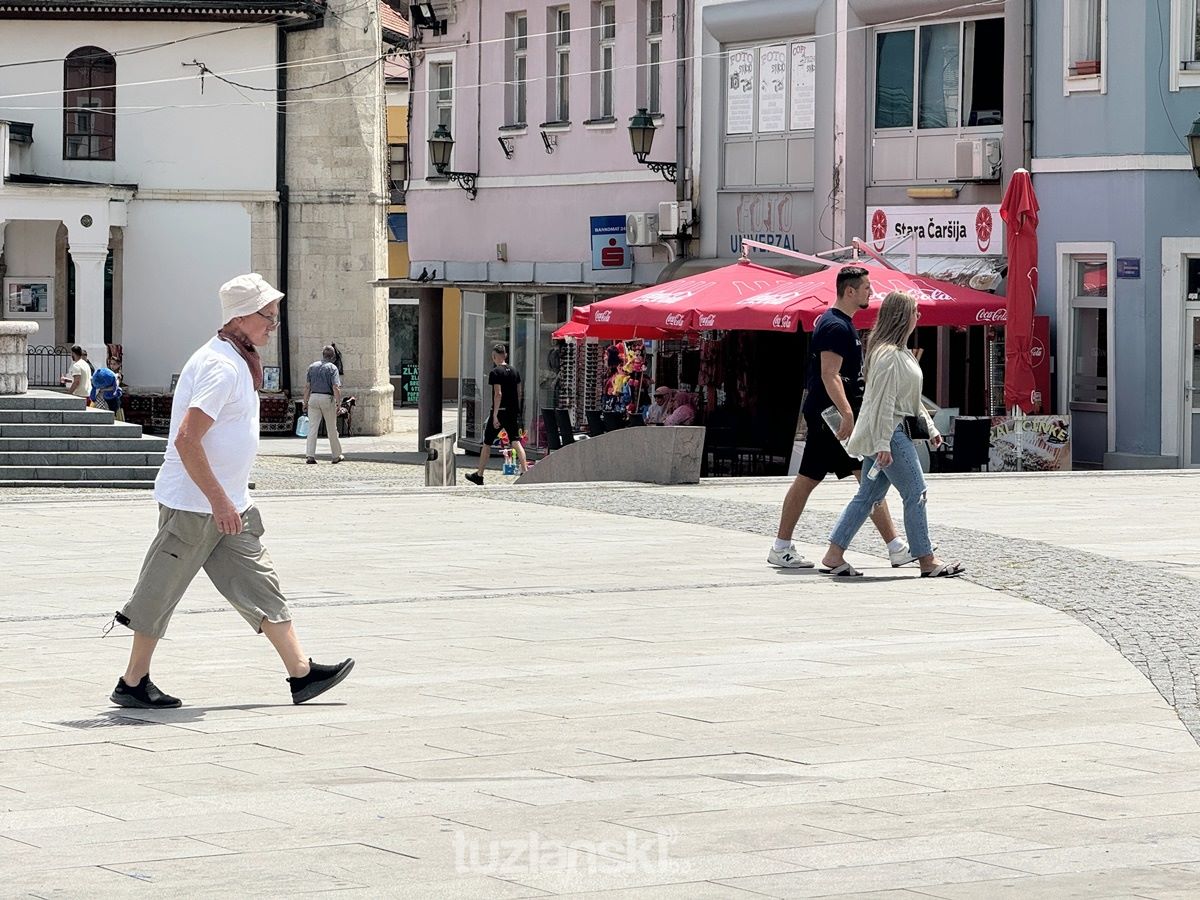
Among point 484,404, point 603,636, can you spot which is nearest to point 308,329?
point 484,404

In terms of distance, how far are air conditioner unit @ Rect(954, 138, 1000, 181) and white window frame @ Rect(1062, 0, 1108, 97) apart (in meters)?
1.29

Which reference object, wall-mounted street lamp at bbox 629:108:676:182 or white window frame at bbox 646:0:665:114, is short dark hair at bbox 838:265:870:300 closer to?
wall-mounted street lamp at bbox 629:108:676:182

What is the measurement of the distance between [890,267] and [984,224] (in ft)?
5.33

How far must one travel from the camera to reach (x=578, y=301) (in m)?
32.5

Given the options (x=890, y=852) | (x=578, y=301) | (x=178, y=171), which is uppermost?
(x=178, y=171)

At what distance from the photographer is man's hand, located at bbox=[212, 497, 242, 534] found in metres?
7.93

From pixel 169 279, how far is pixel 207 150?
252cm

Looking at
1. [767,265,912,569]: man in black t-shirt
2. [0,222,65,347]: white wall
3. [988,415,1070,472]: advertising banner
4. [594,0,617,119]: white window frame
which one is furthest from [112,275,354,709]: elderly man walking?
[0,222,65,347]: white wall

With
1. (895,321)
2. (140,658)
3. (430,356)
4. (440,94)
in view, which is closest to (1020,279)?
(895,321)

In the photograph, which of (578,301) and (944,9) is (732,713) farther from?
(578,301)

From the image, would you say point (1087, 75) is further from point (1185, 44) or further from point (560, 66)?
point (560, 66)

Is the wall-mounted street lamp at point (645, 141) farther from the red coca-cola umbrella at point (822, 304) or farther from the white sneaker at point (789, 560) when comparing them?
the white sneaker at point (789, 560)

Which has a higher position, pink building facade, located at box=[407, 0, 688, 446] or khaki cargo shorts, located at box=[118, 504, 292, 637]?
pink building facade, located at box=[407, 0, 688, 446]

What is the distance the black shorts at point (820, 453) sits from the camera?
1276 cm
